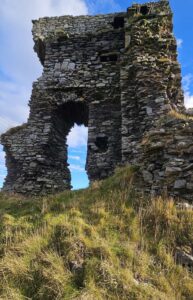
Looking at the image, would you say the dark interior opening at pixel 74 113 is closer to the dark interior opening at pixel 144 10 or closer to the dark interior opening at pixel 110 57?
the dark interior opening at pixel 110 57

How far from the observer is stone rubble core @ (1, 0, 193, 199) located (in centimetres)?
1157

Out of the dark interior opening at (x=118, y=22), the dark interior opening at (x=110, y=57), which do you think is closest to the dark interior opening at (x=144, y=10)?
the dark interior opening at (x=118, y=22)

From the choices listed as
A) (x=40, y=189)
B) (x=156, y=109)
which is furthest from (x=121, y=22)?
(x=40, y=189)

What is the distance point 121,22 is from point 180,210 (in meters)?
11.3

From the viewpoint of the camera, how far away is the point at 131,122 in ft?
38.0

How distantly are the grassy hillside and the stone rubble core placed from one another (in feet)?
12.9

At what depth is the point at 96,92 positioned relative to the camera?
45.0ft

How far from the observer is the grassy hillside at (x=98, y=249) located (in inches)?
192

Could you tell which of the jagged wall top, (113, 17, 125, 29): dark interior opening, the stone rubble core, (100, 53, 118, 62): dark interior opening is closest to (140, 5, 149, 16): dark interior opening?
the stone rubble core

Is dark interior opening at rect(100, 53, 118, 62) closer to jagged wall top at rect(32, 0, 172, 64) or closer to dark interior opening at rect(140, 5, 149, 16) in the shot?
jagged wall top at rect(32, 0, 172, 64)

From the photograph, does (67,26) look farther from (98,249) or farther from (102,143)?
(98,249)

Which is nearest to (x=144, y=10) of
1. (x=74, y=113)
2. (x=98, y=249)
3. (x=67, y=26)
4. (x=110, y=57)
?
(x=110, y=57)

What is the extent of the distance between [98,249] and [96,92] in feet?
30.1

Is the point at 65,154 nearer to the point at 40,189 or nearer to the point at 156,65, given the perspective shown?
the point at 40,189
